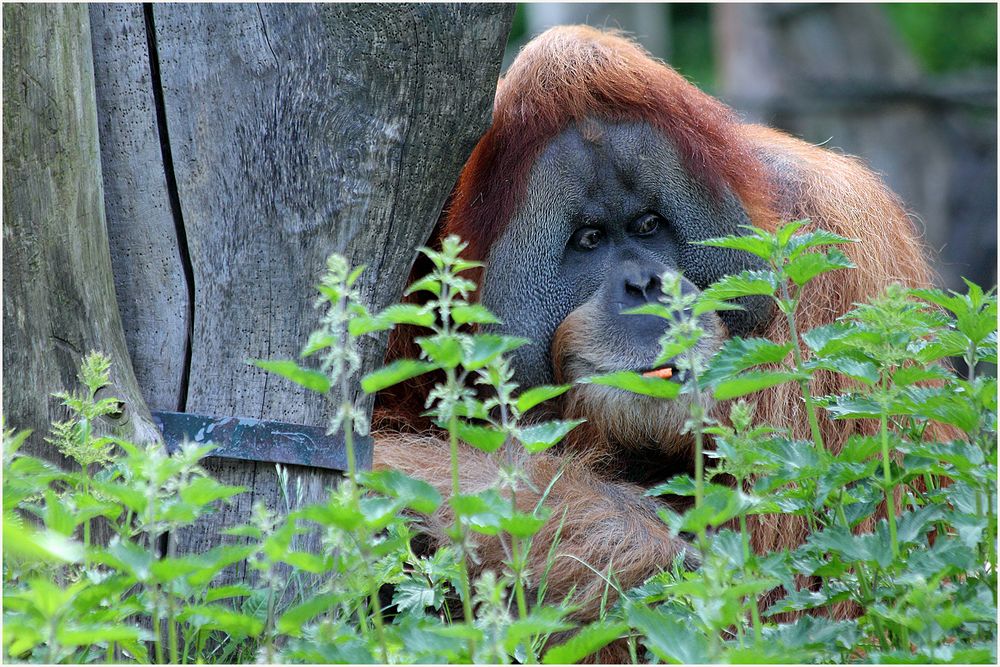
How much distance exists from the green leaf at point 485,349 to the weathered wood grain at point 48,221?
84cm

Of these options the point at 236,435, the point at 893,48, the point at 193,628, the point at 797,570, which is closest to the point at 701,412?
the point at 797,570

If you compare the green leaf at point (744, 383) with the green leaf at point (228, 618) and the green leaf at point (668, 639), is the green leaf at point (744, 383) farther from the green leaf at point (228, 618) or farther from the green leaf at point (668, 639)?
the green leaf at point (228, 618)

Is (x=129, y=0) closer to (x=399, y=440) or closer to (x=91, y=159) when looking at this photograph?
(x=91, y=159)

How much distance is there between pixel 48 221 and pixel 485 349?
93 cm

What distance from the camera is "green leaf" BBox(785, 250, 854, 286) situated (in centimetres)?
187

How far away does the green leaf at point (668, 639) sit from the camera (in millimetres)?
1430

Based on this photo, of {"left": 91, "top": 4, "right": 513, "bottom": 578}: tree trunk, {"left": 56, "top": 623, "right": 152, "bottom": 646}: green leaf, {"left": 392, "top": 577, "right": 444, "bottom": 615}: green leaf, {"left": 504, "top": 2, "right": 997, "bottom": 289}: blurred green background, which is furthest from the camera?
{"left": 504, "top": 2, "right": 997, "bottom": 289}: blurred green background

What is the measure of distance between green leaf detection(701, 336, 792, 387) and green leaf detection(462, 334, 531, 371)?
34 centimetres

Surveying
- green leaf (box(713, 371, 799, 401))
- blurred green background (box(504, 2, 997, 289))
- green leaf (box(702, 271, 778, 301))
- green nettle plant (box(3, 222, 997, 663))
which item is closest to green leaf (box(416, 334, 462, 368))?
green nettle plant (box(3, 222, 997, 663))

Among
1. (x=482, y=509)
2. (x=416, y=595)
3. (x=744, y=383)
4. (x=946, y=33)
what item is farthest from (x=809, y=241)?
(x=946, y=33)

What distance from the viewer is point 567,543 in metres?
2.54

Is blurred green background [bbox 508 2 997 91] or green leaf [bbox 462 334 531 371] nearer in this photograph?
green leaf [bbox 462 334 531 371]

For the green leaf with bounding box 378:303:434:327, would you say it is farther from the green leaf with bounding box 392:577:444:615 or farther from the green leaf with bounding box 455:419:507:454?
the green leaf with bounding box 392:577:444:615

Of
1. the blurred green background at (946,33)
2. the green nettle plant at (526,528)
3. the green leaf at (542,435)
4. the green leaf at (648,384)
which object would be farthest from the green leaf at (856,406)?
the blurred green background at (946,33)
